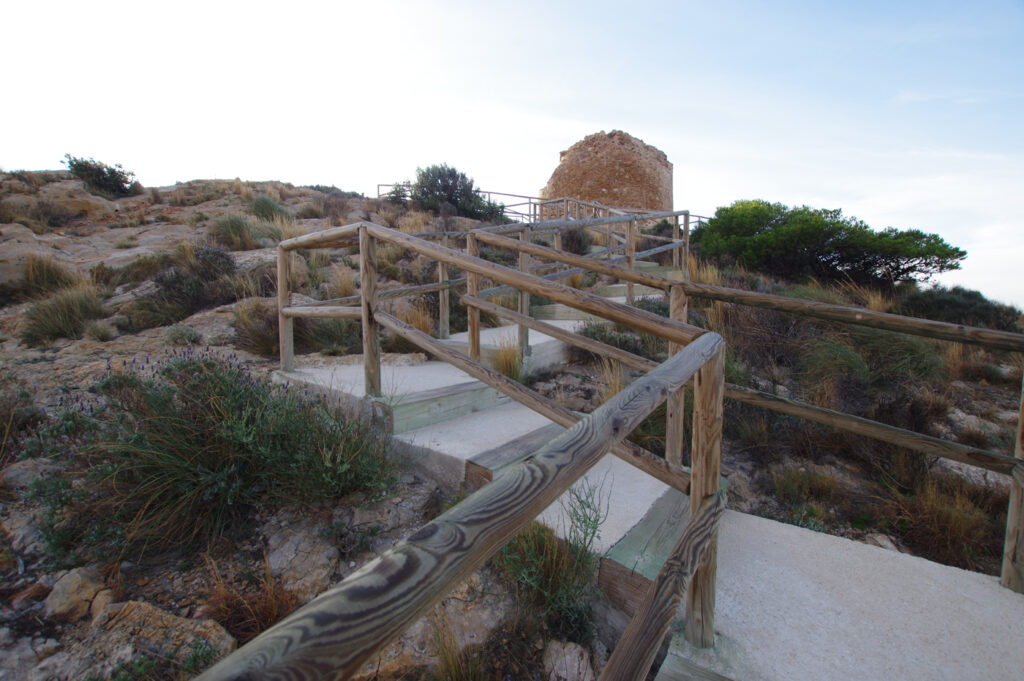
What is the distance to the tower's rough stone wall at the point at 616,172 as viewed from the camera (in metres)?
23.0

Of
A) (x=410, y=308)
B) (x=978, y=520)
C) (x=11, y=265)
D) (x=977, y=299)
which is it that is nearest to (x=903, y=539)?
(x=978, y=520)

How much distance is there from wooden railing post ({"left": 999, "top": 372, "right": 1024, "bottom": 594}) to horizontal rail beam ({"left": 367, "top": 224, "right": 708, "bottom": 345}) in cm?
140

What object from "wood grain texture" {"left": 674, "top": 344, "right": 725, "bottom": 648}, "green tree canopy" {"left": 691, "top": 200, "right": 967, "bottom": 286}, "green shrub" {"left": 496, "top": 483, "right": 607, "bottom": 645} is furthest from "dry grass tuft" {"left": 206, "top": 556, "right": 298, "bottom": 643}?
"green tree canopy" {"left": 691, "top": 200, "right": 967, "bottom": 286}

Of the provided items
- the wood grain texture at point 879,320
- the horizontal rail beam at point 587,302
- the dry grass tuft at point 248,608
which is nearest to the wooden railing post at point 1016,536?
the wood grain texture at point 879,320

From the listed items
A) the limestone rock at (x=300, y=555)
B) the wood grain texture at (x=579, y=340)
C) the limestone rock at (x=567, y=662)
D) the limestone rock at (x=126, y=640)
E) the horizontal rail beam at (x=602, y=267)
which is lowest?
the limestone rock at (x=567, y=662)

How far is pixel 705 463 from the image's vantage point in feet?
5.27

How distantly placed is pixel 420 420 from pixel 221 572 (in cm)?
128

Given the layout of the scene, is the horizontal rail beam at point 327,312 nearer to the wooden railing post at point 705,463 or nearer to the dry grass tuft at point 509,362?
the dry grass tuft at point 509,362

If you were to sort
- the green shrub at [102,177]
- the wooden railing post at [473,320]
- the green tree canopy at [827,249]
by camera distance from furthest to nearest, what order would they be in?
the green shrub at [102,177] → the green tree canopy at [827,249] → the wooden railing post at [473,320]

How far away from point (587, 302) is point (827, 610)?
55.7 inches

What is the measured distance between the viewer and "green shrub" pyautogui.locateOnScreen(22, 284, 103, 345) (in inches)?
211

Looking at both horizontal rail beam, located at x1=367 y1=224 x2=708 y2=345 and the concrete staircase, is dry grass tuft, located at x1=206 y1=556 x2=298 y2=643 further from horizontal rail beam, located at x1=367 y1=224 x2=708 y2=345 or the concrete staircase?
horizontal rail beam, located at x1=367 y1=224 x2=708 y2=345

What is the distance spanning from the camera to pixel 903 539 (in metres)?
2.90

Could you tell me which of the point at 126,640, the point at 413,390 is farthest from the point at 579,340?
the point at 126,640
